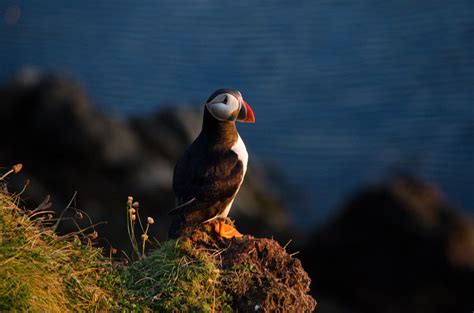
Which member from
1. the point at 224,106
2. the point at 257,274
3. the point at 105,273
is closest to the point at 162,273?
the point at 105,273

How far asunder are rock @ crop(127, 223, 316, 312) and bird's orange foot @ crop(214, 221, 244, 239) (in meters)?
0.08

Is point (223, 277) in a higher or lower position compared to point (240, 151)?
lower


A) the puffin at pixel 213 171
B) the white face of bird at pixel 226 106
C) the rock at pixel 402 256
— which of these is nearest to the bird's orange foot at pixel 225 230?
the puffin at pixel 213 171

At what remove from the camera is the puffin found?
5.17 metres

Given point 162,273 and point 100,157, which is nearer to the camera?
point 162,273

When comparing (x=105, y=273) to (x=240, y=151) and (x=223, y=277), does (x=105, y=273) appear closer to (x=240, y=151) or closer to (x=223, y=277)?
(x=223, y=277)

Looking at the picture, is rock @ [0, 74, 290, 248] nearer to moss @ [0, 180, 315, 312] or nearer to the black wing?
the black wing

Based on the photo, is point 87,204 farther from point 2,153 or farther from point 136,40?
point 136,40

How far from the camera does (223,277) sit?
16.2 feet

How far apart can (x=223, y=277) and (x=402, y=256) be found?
6309mm

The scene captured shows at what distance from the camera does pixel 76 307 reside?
459cm

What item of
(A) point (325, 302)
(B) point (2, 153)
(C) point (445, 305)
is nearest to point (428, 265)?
(C) point (445, 305)

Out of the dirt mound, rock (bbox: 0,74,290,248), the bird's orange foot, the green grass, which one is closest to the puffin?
the bird's orange foot

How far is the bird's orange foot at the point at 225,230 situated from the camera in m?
5.25
